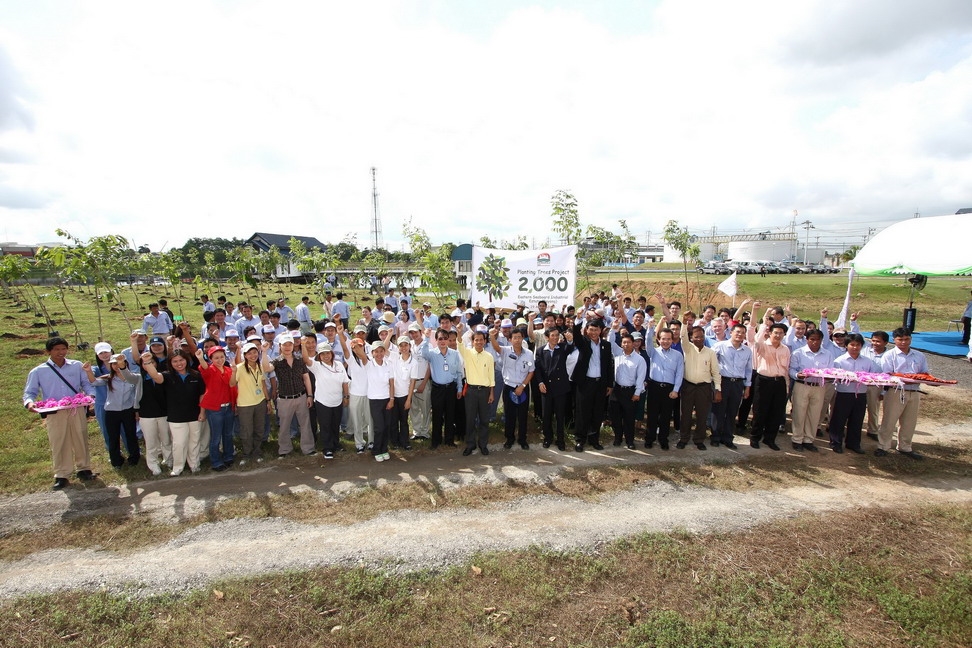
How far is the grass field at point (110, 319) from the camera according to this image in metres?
6.80

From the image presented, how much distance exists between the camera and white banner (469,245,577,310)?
11.7 m

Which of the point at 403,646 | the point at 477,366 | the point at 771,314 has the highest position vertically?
the point at 771,314

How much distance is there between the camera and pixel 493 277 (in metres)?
12.0

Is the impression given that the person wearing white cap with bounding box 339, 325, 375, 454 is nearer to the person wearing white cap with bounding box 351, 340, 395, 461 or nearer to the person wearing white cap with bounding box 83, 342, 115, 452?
the person wearing white cap with bounding box 351, 340, 395, 461

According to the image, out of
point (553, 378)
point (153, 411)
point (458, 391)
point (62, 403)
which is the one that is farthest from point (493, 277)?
point (62, 403)

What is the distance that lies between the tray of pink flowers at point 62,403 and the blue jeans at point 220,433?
1.47m

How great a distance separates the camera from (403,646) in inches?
143

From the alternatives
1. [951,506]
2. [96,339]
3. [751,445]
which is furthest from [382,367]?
[96,339]

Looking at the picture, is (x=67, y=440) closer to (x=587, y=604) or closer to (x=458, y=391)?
(x=458, y=391)

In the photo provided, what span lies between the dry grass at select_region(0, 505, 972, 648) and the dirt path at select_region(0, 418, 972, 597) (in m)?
0.26

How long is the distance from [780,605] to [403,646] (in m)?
3.18

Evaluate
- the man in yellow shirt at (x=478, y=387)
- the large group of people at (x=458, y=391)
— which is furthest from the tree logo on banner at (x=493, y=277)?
the man in yellow shirt at (x=478, y=387)

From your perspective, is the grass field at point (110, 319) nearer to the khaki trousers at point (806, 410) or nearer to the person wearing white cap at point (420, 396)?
the person wearing white cap at point (420, 396)

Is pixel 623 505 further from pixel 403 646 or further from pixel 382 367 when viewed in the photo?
pixel 382 367
